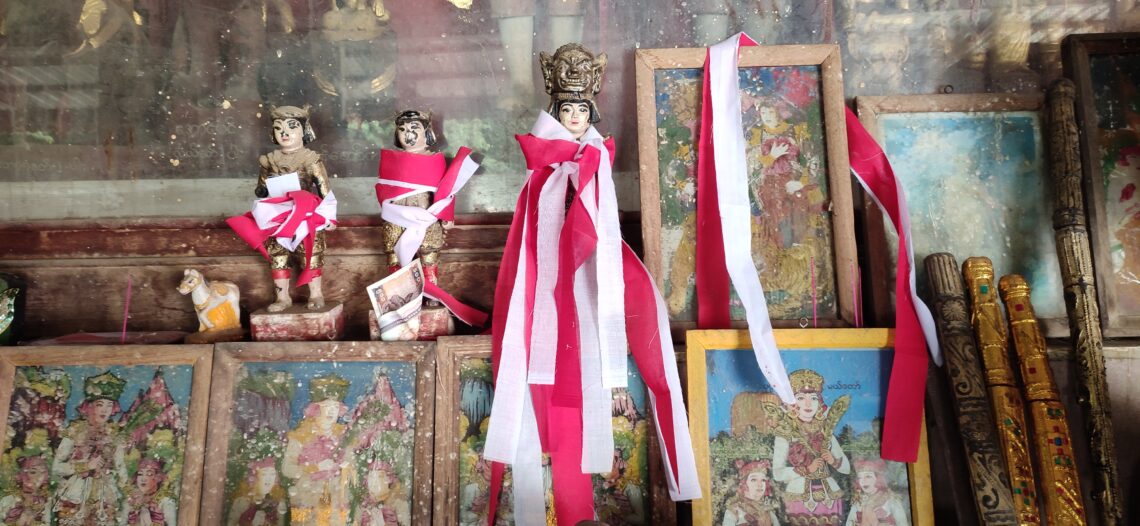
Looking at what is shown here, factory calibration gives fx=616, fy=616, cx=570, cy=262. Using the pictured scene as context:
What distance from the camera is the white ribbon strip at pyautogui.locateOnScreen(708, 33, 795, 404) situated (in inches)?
51.9

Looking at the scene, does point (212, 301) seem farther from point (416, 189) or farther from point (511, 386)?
point (511, 386)

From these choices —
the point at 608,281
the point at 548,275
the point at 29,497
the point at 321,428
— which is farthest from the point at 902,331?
the point at 29,497

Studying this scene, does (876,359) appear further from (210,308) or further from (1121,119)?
(210,308)

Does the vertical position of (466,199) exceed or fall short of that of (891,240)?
it exceeds it

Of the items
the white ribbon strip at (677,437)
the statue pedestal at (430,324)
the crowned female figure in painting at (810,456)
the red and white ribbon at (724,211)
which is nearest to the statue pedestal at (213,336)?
Answer: the statue pedestal at (430,324)

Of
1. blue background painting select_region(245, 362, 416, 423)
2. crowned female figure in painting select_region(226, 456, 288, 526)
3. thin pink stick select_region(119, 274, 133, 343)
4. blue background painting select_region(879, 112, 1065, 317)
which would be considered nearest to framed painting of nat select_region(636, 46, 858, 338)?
blue background painting select_region(879, 112, 1065, 317)

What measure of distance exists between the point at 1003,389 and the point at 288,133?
5.66ft

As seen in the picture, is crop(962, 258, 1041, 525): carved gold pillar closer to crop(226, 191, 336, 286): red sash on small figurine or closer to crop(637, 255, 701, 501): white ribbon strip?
crop(637, 255, 701, 501): white ribbon strip

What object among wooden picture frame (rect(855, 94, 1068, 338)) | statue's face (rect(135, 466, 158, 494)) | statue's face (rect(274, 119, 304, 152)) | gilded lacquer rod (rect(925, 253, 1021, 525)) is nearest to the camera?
gilded lacquer rod (rect(925, 253, 1021, 525))

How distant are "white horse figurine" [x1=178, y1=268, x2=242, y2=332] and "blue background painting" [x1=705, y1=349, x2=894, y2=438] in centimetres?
116

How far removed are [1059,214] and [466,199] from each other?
4.86 ft

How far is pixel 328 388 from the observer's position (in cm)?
140

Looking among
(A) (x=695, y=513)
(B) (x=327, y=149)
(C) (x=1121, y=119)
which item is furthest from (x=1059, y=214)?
(B) (x=327, y=149)

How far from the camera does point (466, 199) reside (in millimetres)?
1707
